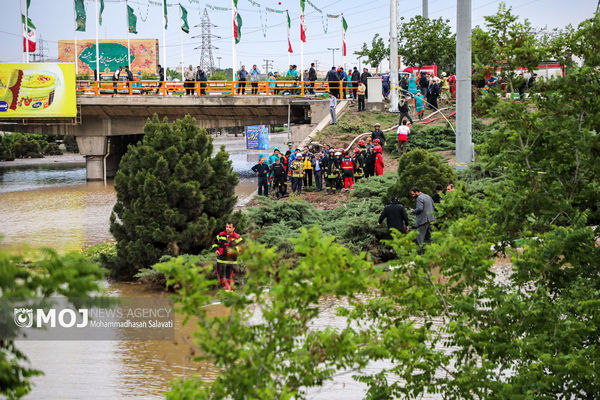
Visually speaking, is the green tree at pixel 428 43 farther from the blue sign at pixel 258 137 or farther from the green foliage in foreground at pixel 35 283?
the green foliage in foreground at pixel 35 283

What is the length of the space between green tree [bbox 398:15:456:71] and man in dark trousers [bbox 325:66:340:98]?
33.2 ft

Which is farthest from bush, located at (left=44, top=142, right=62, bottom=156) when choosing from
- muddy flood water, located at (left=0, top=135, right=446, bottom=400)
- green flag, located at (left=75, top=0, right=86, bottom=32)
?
muddy flood water, located at (left=0, top=135, right=446, bottom=400)

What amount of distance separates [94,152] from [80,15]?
8.35m

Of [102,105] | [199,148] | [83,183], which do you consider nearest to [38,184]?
[83,183]

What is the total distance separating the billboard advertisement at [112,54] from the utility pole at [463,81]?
72.3m

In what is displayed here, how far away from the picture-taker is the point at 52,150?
69.8 m

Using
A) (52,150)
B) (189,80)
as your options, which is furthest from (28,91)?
(52,150)

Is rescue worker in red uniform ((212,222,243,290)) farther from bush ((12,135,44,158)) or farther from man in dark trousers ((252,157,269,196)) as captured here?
bush ((12,135,44,158))

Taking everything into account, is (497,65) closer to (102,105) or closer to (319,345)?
(319,345)

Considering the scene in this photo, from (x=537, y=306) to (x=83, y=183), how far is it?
3676 cm

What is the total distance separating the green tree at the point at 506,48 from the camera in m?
7.98

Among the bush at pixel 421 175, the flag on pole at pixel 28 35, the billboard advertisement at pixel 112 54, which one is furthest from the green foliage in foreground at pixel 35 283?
the billboard advertisement at pixel 112 54

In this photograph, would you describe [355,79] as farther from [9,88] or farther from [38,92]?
[9,88]

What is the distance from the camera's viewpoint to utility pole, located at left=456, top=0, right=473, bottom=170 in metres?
16.6
